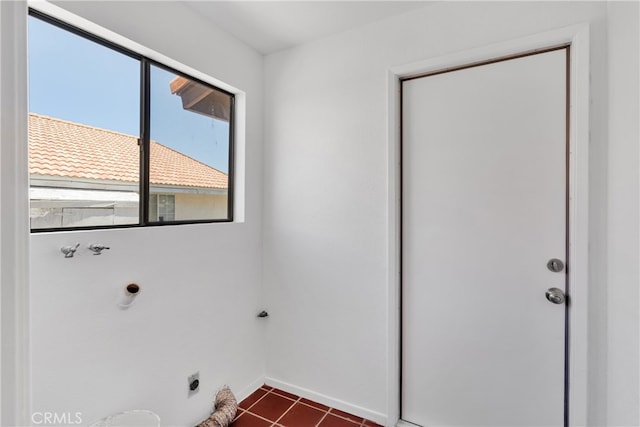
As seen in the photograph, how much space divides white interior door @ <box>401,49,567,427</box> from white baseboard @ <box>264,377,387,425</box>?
0.62 ft

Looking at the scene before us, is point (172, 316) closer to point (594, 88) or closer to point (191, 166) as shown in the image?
point (191, 166)

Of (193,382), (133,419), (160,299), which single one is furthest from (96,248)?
(193,382)

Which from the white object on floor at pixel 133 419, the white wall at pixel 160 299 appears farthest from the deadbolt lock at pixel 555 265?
the white object on floor at pixel 133 419

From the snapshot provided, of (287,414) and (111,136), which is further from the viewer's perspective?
(287,414)

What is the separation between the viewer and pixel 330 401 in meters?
1.97

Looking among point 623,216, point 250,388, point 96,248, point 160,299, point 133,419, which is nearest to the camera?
point 623,216

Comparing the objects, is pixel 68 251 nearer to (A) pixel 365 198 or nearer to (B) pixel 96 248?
(B) pixel 96 248

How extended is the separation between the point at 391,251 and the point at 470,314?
0.52m

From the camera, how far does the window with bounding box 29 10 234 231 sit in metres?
1.24

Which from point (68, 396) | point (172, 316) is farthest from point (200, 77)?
point (68, 396)

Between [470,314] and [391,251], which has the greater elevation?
[391,251]

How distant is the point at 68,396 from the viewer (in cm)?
123

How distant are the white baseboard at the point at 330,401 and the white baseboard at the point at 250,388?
0.04 metres

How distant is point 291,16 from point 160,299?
173 centimetres
